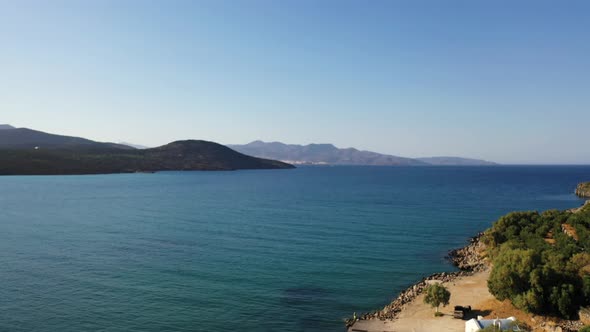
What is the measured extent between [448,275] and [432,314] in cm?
1336

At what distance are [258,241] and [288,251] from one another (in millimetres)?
8278

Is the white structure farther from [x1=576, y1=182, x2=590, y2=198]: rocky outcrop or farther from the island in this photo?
[x1=576, y1=182, x2=590, y2=198]: rocky outcrop

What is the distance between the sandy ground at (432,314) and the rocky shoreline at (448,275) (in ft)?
2.36

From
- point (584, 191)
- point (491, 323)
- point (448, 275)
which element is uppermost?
point (584, 191)

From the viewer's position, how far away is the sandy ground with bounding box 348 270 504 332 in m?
33.9

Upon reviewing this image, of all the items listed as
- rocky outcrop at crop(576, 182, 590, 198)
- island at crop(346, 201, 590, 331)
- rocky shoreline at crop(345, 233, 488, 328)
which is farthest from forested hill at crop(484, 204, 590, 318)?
rocky outcrop at crop(576, 182, 590, 198)

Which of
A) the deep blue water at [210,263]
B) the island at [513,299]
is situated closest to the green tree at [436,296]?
the island at [513,299]

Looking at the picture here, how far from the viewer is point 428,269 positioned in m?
52.5

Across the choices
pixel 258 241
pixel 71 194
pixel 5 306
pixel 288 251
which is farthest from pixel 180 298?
pixel 71 194

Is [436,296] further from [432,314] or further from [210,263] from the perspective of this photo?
[210,263]

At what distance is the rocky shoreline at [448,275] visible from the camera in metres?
37.1

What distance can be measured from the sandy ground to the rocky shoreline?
720 millimetres

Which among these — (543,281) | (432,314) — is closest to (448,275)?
(432,314)

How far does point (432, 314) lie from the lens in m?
36.7
